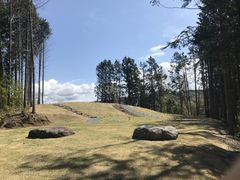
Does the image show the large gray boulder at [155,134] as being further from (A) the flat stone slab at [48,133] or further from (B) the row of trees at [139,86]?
(B) the row of trees at [139,86]

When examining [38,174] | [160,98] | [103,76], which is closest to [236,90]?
[38,174]

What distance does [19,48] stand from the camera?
111 ft

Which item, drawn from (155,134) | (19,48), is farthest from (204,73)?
(155,134)

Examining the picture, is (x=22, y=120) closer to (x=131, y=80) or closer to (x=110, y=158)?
(x=110, y=158)

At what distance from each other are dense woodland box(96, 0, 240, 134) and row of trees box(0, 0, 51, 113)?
37.1 ft

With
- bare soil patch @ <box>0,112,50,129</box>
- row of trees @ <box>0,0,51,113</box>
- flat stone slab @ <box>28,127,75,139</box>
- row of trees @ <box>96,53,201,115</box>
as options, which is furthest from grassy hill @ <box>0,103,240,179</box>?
row of trees @ <box>96,53,201,115</box>

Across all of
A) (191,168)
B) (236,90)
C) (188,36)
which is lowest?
(191,168)

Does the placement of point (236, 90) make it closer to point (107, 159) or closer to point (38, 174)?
point (107, 159)

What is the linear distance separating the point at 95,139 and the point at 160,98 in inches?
2628

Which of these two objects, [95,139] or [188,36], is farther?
[188,36]

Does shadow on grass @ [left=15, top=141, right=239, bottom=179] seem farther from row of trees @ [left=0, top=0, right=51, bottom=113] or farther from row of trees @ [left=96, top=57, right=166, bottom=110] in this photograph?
row of trees @ [left=96, top=57, right=166, bottom=110]

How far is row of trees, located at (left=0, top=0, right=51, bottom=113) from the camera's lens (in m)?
25.3

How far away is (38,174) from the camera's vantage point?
30.5 feet

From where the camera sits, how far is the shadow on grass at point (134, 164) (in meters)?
9.59
